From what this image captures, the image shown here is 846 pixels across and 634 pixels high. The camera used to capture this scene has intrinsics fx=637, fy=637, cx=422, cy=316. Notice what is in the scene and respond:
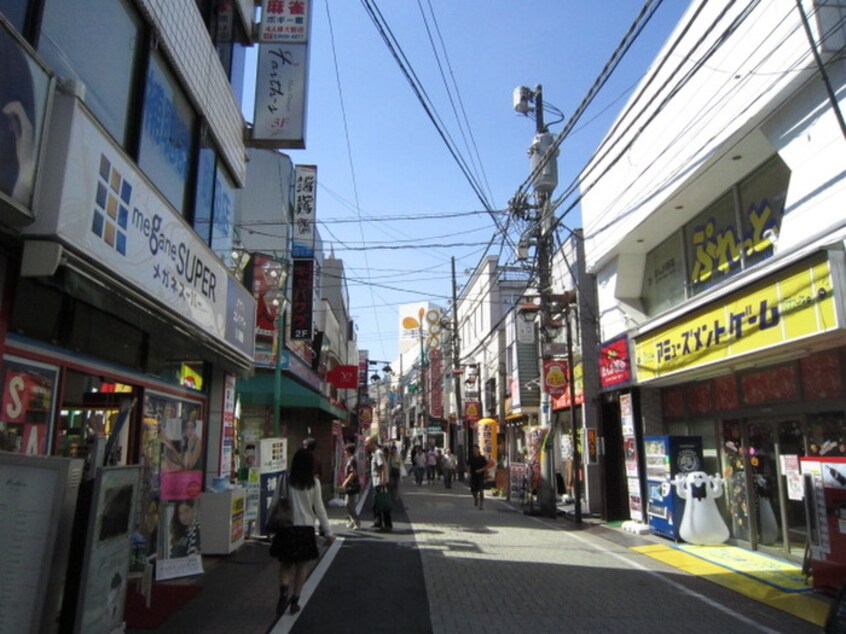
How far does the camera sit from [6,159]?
3.86 meters

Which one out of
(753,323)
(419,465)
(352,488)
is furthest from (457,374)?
(753,323)

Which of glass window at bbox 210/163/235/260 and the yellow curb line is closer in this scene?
the yellow curb line

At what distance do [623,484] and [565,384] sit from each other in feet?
9.96

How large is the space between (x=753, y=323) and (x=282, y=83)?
7.98 meters

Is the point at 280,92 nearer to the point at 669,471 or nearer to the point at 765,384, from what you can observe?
the point at 765,384

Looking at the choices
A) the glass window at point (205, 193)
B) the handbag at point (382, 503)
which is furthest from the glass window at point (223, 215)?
the handbag at point (382, 503)

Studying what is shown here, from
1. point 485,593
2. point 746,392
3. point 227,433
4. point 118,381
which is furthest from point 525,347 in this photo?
point 118,381

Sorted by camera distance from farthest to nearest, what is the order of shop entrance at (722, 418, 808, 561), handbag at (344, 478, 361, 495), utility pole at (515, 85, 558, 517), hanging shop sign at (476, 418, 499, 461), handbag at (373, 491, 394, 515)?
hanging shop sign at (476, 418, 499, 461), utility pole at (515, 85, 558, 517), handbag at (344, 478, 361, 495), handbag at (373, 491, 394, 515), shop entrance at (722, 418, 808, 561)

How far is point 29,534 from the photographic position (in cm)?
389

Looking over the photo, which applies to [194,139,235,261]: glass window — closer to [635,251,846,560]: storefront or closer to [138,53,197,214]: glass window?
[138,53,197,214]: glass window

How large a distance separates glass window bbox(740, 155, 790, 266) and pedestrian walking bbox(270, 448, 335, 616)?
7739 millimetres

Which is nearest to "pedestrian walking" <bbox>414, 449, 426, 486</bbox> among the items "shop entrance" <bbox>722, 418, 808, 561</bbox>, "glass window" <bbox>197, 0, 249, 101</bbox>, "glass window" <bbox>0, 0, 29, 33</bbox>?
"shop entrance" <bbox>722, 418, 808, 561</bbox>

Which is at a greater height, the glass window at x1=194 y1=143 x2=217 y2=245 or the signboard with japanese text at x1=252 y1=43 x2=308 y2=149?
the signboard with japanese text at x1=252 y1=43 x2=308 y2=149

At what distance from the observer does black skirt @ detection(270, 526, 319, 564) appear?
638 cm
